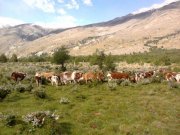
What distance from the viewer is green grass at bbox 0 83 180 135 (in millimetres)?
17328

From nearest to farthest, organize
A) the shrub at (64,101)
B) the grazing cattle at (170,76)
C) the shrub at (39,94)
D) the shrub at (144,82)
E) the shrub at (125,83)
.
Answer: the shrub at (64,101)
the shrub at (39,94)
the shrub at (125,83)
the shrub at (144,82)
the grazing cattle at (170,76)

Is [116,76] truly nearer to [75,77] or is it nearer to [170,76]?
[75,77]

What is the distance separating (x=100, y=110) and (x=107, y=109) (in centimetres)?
60

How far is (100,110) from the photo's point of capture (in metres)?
20.6

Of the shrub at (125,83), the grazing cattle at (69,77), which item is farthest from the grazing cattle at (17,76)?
the shrub at (125,83)

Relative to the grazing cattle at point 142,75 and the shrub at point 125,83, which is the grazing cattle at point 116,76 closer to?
the grazing cattle at point 142,75

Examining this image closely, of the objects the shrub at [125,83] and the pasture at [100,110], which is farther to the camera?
the shrub at [125,83]

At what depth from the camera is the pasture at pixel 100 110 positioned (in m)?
17.2

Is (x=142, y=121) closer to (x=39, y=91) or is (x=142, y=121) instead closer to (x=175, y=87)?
(x=39, y=91)

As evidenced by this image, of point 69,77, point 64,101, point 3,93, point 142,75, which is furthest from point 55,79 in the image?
point 142,75

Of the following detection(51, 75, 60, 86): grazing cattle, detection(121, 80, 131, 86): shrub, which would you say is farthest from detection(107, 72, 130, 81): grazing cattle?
detection(51, 75, 60, 86): grazing cattle

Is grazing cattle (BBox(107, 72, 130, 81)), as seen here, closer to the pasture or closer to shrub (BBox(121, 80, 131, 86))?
shrub (BBox(121, 80, 131, 86))

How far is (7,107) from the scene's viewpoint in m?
21.1

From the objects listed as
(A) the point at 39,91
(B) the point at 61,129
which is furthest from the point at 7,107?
(B) the point at 61,129
